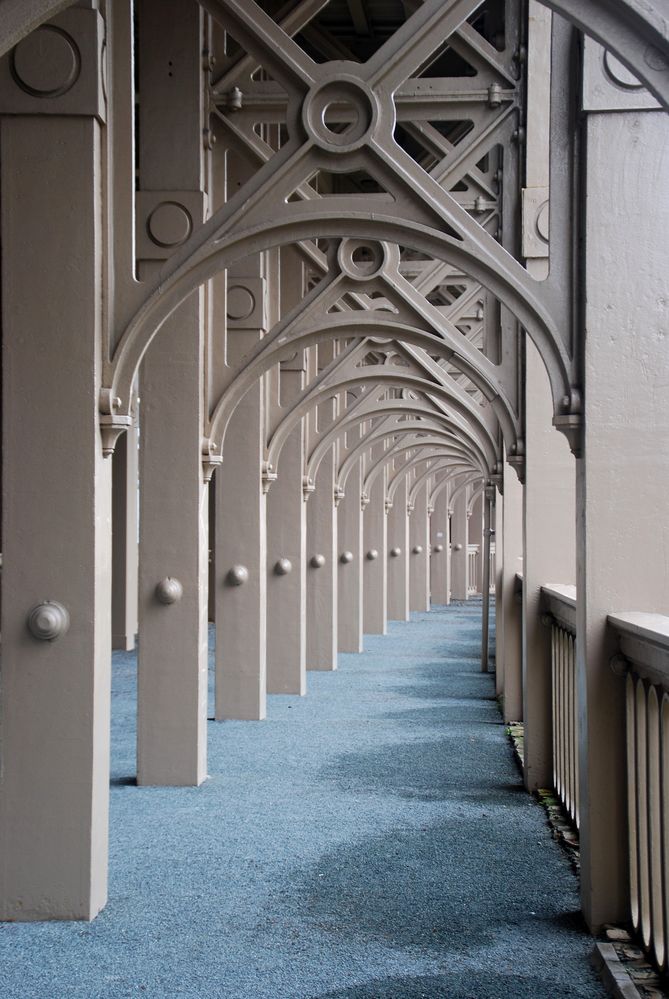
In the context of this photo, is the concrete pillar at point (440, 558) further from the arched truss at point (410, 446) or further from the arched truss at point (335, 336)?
the arched truss at point (335, 336)

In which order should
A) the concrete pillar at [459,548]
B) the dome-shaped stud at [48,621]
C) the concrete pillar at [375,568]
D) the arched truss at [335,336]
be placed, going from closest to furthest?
the dome-shaped stud at [48,621], the arched truss at [335,336], the concrete pillar at [375,568], the concrete pillar at [459,548]

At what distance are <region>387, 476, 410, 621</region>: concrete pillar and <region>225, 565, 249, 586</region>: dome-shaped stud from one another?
530 inches

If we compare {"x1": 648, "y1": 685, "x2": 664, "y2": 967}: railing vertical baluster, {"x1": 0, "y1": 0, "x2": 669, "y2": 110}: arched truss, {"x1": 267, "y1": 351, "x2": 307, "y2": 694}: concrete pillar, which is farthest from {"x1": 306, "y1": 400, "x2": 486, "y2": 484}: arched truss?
{"x1": 0, "y1": 0, "x2": 669, "y2": 110}: arched truss

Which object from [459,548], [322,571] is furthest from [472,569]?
[322,571]

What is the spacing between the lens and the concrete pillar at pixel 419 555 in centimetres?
2677

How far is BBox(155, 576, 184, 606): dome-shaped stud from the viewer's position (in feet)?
25.6

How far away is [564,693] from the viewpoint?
704 centimetres

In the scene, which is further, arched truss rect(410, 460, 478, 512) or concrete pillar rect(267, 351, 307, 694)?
arched truss rect(410, 460, 478, 512)

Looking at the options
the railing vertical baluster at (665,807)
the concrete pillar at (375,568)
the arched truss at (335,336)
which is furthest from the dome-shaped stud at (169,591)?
the concrete pillar at (375,568)

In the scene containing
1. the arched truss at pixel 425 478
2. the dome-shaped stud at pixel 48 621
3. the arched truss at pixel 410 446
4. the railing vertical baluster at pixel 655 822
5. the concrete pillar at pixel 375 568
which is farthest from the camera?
the arched truss at pixel 425 478

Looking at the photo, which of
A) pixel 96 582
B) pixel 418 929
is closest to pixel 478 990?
pixel 418 929

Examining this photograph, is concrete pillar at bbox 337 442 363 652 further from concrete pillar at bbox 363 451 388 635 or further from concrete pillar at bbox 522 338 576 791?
concrete pillar at bbox 522 338 576 791

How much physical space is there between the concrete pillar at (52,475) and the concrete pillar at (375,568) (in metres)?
15.2

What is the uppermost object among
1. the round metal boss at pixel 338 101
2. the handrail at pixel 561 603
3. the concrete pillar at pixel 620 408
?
the round metal boss at pixel 338 101
